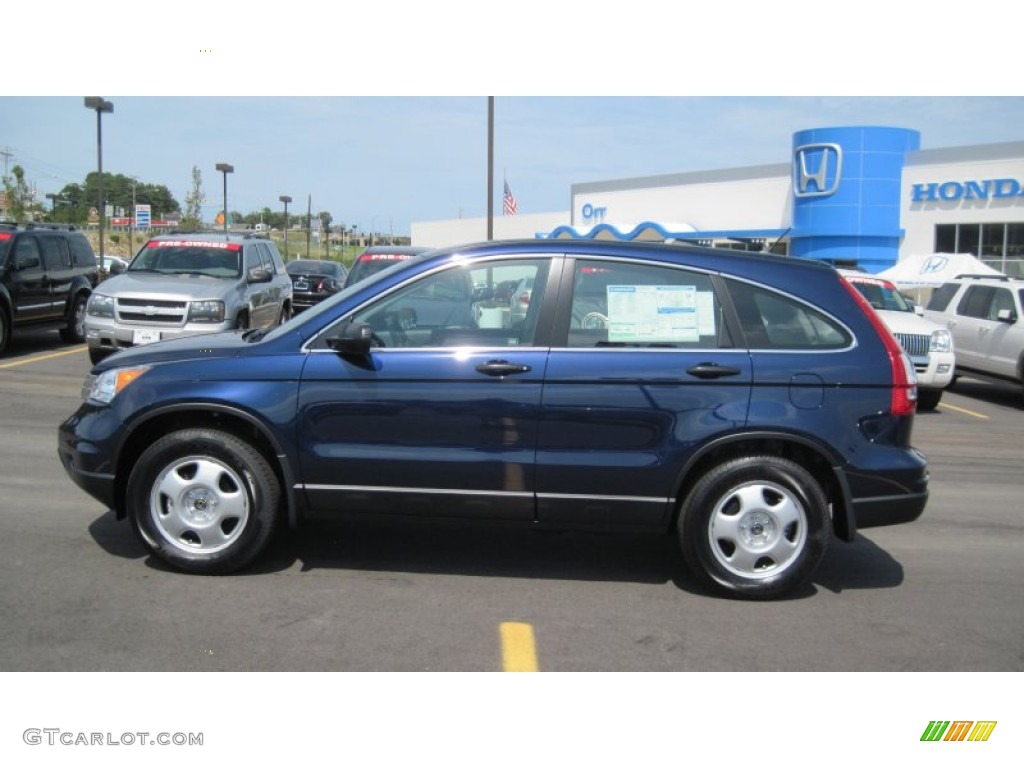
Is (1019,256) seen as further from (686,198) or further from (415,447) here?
(415,447)

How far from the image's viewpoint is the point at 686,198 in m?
40.8

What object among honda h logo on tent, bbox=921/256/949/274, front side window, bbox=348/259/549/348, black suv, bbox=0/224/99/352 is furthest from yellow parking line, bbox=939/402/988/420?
black suv, bbox=0/224/99/352

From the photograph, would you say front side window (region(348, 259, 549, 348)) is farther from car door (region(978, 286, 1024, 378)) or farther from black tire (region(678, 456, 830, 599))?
car door (region(978, 286, 1024, 378))

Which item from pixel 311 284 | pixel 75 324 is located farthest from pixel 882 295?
pixel 311 284

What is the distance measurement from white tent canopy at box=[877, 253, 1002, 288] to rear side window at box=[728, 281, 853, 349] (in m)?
17.9

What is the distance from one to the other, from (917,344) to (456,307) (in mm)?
8745

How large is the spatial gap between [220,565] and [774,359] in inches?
121

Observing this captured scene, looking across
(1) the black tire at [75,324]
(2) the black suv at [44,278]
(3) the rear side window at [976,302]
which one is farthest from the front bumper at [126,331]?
(3) the rear side window at [976,302]

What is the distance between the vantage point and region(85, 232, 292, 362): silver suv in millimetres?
11828

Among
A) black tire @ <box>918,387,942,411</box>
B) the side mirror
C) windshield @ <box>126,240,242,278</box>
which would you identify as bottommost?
black tire @ <box>918,387,942,411</box>

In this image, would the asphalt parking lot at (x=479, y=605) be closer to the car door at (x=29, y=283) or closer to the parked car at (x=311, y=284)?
the car door at (x=29, y=283)

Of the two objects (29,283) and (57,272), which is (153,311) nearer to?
(29,283)

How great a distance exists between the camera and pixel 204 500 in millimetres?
4914

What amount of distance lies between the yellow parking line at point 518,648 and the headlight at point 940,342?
9136 mm
